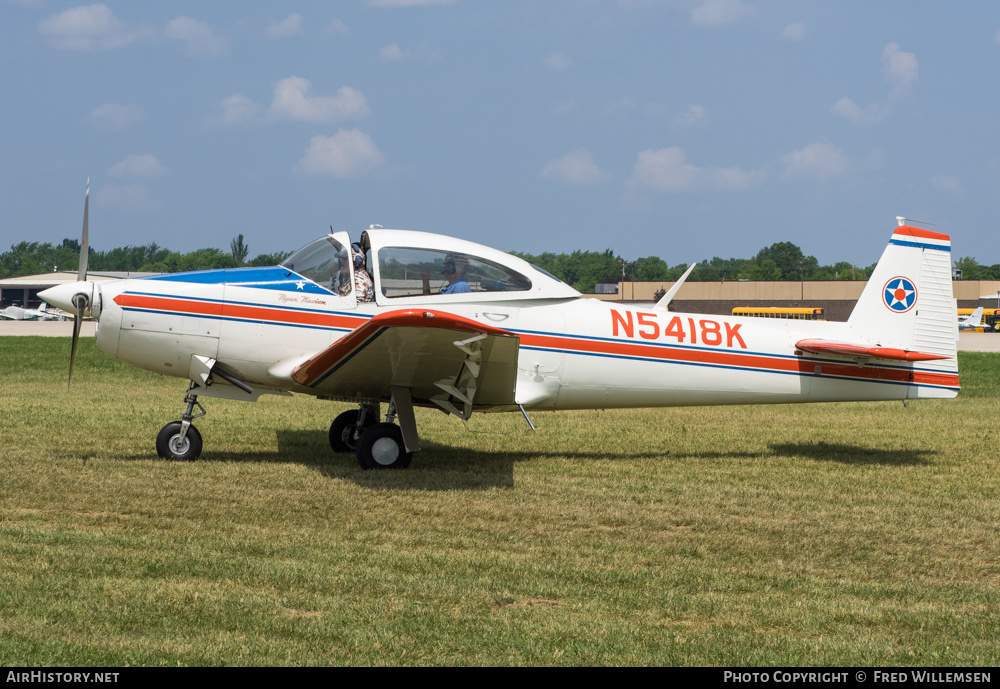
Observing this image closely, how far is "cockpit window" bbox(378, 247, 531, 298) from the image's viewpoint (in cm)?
877

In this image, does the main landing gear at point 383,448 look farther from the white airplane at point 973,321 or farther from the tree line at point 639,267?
the tree line at point 639,267

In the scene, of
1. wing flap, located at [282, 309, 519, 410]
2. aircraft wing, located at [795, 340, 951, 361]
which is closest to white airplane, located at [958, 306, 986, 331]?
aircraft wing, located at [795, 340, 951, 361]

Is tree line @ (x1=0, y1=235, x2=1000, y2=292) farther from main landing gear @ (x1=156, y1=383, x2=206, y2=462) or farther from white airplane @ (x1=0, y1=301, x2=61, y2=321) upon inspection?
main landing gear @ (x1=156, y1=383, x2=206, y2=462)

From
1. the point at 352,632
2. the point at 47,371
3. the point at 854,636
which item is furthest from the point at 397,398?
the point at 47,371

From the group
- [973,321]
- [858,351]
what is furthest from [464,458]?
[973,321]

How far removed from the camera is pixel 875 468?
9.46 m

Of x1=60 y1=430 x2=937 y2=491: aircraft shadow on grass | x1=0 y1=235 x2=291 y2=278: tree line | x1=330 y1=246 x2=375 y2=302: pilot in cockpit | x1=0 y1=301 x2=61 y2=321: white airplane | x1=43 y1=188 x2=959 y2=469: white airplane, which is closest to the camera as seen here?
x1=60 y1=430 x2=937 y2=491: aircraft shadow on grass

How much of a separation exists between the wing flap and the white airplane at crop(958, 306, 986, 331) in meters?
61.1

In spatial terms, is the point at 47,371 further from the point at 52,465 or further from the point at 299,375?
the point at 299,375

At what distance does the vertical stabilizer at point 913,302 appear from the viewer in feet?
32.8

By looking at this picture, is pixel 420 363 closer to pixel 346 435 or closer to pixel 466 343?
pixel 466 343

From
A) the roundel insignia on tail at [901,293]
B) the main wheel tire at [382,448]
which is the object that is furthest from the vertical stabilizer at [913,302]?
the main wheel tire at [382,448]

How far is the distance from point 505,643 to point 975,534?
13.7ft

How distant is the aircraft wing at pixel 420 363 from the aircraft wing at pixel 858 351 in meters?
3.30
